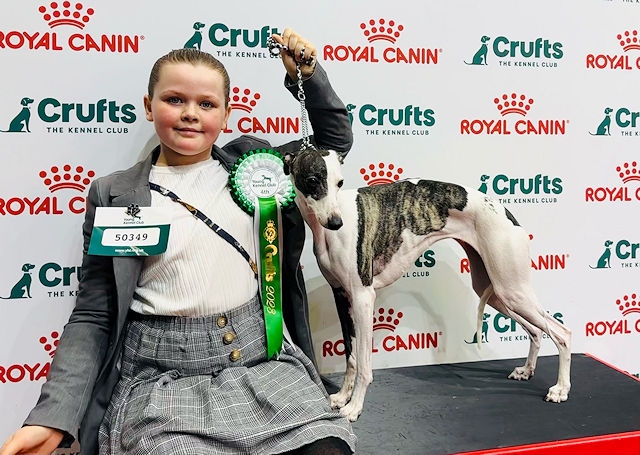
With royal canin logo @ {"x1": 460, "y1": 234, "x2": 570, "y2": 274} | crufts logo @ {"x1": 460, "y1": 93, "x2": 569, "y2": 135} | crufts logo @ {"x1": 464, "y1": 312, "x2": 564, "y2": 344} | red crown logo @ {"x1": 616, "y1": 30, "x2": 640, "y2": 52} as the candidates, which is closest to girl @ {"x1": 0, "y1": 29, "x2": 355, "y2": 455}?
crufts logo @ {"x1": 460, "y1": 93, "x2": 569, "y2": 135}

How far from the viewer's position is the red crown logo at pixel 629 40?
→ 1580mm

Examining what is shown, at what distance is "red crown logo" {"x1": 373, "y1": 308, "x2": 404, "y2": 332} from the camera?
1.49 m

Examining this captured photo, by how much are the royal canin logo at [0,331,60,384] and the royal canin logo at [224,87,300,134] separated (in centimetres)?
68

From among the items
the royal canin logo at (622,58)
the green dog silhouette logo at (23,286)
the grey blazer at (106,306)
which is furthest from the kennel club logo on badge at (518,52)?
the green dog silhouette logo at (23,286)

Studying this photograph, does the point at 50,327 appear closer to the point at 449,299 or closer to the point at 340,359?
the point at 340,359

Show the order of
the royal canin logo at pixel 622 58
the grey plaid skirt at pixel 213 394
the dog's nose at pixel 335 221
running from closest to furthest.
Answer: the grey plaid skirt at pixel 213 394 < the dog's nose at pixel 335 221 < the royal canin logo at pixel 622 58

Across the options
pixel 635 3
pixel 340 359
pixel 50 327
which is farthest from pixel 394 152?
pixel 50 327

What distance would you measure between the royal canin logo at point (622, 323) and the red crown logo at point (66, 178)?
4.98 feet

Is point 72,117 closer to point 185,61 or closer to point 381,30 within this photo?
point 185,61

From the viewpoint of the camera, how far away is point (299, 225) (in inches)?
44.5

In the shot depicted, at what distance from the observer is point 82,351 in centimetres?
97

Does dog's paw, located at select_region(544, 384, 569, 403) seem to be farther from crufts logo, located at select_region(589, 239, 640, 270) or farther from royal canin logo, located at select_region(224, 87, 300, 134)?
royal canin logo, located at select_region(224, 87, 300, 134)

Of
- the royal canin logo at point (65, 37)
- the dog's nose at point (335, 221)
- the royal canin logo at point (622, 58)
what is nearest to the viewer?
the dog's nose at point (335, 221)

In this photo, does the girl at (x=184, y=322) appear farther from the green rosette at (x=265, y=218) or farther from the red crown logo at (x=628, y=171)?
the red crown logo at (x=628, y=171)
